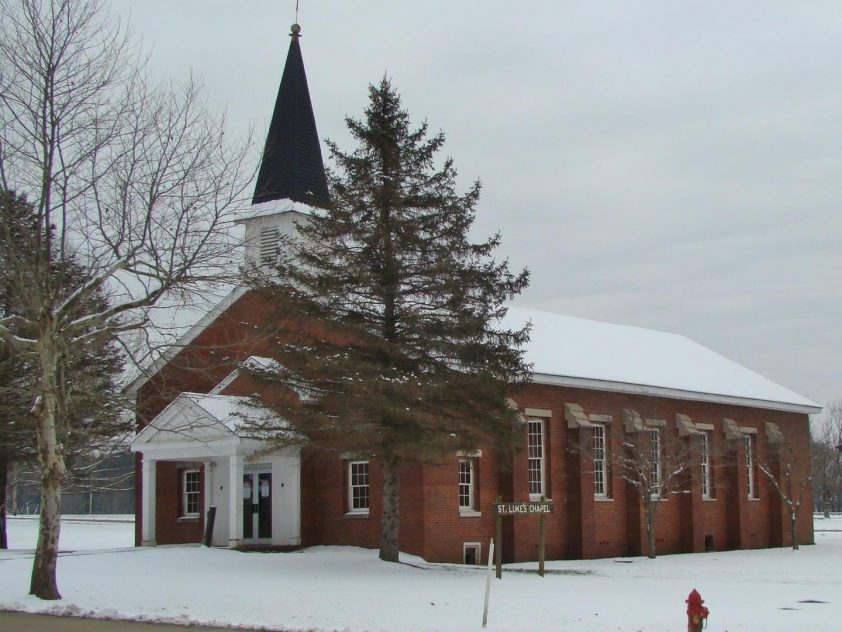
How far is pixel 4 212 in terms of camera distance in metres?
18.3

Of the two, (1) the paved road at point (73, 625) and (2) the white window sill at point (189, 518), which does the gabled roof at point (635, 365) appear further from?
(1) the paved road at point (73, 625)

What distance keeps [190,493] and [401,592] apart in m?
15.3

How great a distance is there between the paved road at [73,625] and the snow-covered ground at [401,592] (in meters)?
0.60

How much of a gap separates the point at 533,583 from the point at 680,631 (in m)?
7.02

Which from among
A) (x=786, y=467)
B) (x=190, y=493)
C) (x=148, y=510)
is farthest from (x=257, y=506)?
(x=786, y=467)

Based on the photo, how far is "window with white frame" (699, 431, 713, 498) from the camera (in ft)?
126

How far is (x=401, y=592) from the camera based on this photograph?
19734mm

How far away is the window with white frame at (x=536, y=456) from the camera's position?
1262 inches

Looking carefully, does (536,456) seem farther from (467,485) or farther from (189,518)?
(189,518)

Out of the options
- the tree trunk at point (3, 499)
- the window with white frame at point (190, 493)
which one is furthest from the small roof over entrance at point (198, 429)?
the tree trunk at point (3, 499)

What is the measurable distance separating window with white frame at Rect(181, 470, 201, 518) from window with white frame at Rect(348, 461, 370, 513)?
233 inches

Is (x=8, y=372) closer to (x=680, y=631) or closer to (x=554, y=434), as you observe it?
(x=554, y=434)

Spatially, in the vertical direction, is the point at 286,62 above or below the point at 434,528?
above

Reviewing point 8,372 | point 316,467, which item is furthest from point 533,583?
point 8,372
